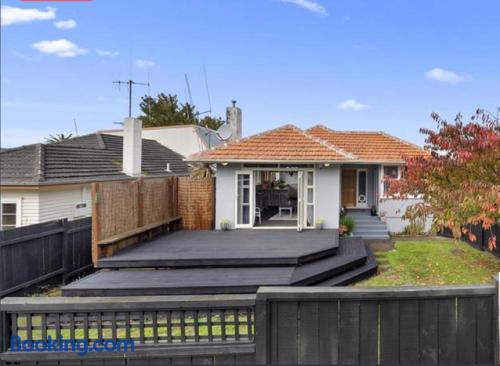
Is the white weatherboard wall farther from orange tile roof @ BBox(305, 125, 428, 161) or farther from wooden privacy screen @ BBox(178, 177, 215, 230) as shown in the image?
wooden privacy screen @ BBox(178, 177, 215, 230)

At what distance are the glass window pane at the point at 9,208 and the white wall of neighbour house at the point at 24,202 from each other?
12cm

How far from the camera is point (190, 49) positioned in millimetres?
15727

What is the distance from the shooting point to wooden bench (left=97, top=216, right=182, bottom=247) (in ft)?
27.2

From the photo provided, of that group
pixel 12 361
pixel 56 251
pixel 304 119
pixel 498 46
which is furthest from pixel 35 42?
pixel 304 119

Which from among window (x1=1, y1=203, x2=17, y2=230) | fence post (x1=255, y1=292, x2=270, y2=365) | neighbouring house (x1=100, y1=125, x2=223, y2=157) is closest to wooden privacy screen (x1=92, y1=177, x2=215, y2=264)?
window (x1=1, y1=203, x2=17, y2=230)

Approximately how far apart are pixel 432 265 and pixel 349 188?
8384mm

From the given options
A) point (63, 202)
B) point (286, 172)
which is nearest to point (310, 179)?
point (286, 172)

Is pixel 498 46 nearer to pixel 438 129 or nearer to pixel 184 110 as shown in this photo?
pixel 438 129

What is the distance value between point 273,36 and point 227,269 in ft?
26.1

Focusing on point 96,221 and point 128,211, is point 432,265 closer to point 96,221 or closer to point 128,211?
point 128,211

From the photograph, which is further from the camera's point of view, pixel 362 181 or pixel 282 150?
pixel 362 181

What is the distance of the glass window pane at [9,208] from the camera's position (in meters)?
10.5

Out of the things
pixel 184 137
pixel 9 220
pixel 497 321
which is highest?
pixel 184 137

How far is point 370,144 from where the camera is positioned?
17.9 metres
